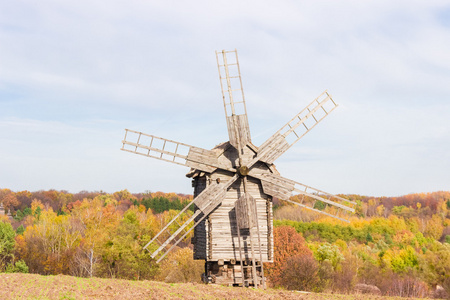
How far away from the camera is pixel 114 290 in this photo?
64.4 feet

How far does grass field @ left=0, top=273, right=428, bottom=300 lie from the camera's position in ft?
61.3

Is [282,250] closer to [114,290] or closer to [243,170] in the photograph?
[243,170]

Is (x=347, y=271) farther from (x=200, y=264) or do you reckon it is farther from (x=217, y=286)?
(x=217, y=286)

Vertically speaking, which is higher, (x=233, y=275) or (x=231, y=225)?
(x=231, y=225)

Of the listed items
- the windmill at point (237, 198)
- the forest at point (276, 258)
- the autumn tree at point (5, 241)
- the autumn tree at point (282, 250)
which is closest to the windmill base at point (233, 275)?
the windmill at point (237, 198)

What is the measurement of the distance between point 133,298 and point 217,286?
5.25 meters

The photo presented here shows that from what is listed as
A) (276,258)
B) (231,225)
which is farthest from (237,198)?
(276,258)

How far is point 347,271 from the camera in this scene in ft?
193

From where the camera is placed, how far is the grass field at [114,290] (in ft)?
61.3

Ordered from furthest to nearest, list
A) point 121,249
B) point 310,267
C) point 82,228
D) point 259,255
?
point 82,228, point 121,249, point 310,267, point 259,255

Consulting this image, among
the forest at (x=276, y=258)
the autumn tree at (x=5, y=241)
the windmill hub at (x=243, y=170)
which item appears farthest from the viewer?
the autumn tree at (x=5, y=241)

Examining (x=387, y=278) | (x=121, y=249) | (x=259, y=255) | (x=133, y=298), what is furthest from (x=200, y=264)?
(x=133, y=298)

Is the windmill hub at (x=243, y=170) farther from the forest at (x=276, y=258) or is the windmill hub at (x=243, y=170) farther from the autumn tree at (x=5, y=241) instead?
the autumn tree at (x=5, y=241)

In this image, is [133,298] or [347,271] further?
[347,271]
